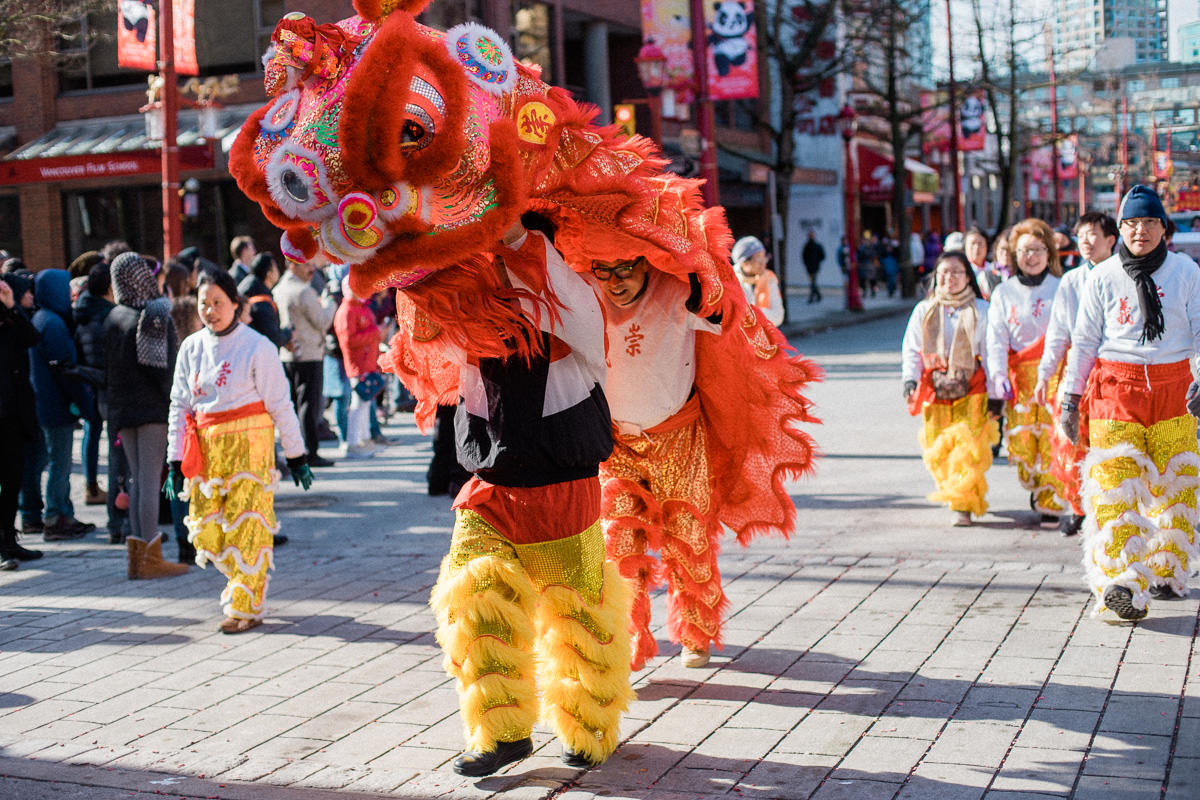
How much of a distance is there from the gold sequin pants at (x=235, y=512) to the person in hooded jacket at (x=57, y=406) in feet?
10.1

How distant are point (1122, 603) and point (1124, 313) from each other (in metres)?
1.31

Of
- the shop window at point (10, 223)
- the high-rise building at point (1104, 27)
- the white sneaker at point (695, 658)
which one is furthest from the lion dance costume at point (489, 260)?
the high-rise building at point (1104, 27)

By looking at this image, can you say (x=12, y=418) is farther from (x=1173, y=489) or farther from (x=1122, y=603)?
(x=1173, y=489)

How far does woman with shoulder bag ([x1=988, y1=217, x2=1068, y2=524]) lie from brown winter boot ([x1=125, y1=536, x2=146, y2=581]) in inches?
210

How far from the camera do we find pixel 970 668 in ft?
16.8

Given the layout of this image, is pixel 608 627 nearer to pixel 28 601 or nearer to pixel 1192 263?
pixel 1192 263

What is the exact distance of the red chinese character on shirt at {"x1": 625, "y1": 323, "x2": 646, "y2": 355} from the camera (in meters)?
5.08

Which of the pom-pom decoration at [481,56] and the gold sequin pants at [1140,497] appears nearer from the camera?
the pom-pom decoration at [481,56]

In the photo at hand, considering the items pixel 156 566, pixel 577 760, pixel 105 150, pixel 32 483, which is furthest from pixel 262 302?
pixel 105 150

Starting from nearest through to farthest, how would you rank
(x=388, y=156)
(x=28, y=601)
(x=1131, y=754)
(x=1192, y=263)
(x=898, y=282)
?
Result: 1. (x=388, y=156)
2. (x=1131, y=754)
3. (x=1192, y=263)
4. (x=28, y=601)
5. (x=898, y=282)

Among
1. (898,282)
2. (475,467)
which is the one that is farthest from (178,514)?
(898,282)

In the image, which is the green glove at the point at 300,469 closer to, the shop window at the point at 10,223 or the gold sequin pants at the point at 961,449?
the gold sequin pants at the point at 961,449

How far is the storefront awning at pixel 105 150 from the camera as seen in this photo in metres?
21.3

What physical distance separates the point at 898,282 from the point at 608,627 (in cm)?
3852
